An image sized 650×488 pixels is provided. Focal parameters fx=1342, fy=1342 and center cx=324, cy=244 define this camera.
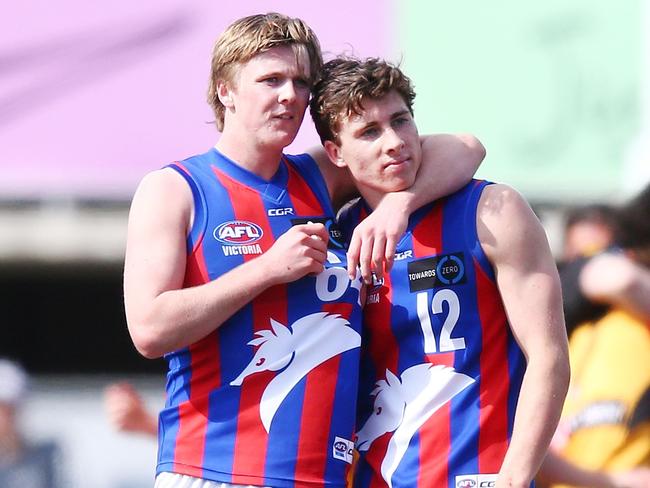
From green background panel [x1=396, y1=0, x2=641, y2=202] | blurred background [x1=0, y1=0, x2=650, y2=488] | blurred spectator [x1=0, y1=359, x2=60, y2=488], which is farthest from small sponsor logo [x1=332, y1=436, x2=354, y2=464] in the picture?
green background panel [x1=396, y1=0, x2=641, y2=202]

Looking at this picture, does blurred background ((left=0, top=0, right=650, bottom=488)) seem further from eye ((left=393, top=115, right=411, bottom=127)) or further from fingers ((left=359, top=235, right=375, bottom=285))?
fingers ((left=359, top=235, right=375, bottom=285))

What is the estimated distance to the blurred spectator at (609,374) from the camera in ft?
16.6

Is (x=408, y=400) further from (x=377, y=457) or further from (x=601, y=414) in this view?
(x=601, y=414)

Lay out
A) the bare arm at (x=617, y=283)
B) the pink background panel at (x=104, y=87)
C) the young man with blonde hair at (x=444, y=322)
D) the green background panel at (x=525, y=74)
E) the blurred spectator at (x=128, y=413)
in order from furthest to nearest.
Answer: the pink background panel at (x=104, y=87) → the green background panel at (x=525, y=74) → the bare arm at (x=617, y=283) → the blurred spectator at (x=128, y=413) → the young man with blonde hair at (x=444, y=322)

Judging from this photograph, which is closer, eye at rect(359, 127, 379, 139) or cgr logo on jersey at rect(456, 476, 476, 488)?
cgr logo on jersey at rect(456, 476, 476, 488)

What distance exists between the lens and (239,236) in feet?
12.3

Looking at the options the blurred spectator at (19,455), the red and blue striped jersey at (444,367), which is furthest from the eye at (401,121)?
the blurred spectator at (19,455)

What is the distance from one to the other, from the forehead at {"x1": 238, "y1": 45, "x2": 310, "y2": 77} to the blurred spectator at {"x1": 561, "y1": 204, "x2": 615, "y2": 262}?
2235 mm

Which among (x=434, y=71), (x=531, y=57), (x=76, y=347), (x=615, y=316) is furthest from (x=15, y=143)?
(x=615, y=316)

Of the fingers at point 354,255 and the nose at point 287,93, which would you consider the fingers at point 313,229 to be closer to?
the fingers at point 354,255

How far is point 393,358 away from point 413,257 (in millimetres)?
291

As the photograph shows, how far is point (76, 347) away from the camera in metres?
12.8

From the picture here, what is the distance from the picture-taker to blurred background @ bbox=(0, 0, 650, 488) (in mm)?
10320

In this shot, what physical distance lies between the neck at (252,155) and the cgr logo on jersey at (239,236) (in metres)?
0.20
